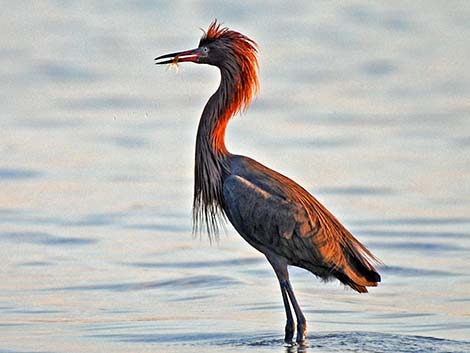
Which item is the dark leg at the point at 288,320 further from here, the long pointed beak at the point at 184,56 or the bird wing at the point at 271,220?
the long pointed beak at the point at 184,56

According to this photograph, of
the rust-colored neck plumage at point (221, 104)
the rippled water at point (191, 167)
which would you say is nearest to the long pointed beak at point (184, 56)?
the rust-colored neck plumage at point (221, 104)

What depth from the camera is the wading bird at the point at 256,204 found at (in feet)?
37.0

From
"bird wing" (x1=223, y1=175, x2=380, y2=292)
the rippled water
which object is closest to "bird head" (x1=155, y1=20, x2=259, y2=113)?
"bird wing" (x1=223, y1=175, x2=380, y2=292)

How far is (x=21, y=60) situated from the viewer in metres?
24.4

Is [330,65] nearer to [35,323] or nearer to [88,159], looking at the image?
[88,159]

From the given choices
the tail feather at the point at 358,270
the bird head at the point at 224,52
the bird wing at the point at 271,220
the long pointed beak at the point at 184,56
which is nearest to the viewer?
the bird wing at the point at 271,220

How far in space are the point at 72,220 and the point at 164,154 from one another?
298cm

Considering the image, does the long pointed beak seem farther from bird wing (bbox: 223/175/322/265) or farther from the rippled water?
the rippled water

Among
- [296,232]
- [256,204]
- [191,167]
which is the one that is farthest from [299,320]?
[191,167]

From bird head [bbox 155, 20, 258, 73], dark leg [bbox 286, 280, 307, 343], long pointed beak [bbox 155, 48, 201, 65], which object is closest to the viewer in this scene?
dark leg [bbox 286, 280, 307, 343]

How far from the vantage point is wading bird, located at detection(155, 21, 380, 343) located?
1128 cm

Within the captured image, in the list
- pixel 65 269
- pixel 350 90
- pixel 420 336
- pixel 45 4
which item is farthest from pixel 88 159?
pixel 45 4

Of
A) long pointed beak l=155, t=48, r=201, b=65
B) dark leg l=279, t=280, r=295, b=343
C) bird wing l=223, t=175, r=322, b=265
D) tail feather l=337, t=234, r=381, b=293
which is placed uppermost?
long pointed beak l=155, t=48, r=201, b=65

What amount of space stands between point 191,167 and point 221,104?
18.4 feet
